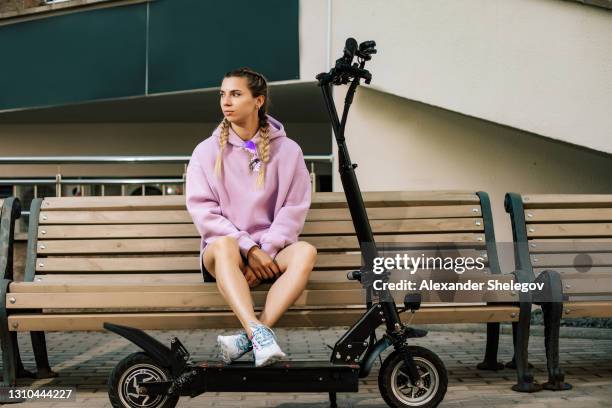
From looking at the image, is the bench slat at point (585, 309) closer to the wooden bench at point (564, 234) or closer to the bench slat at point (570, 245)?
the wooden bench at point (564, 234)

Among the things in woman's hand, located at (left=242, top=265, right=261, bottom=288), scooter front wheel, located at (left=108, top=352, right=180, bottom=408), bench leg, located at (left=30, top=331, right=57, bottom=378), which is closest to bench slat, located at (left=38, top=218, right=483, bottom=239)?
bench leg, located at (left=30, top=331, right=57, bottom=378)

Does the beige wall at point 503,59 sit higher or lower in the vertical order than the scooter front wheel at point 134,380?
higher

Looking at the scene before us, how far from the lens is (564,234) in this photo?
228 inches

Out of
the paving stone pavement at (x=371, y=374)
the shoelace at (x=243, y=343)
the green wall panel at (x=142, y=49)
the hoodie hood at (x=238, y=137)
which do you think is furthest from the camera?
the green wall panel at (x=142, y=49)

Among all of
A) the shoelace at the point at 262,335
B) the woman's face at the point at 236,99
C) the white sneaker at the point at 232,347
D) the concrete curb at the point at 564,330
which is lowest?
the concrete curb at the point at 564,330

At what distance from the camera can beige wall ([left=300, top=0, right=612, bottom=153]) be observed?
25.5 feet

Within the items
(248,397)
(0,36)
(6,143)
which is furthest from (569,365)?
(6,143)

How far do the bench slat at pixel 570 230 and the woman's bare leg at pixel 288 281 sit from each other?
178 cm

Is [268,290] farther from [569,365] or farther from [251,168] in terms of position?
[569,365]

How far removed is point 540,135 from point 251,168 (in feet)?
12.9

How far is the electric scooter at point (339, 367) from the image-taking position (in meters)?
4.16

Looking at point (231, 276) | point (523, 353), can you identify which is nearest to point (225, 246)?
point (231, 276)

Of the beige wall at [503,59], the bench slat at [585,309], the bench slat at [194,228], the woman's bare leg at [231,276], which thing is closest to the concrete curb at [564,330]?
the beige wall at [503,59]

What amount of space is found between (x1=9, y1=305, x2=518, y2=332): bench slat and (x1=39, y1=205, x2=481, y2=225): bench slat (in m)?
0.86
